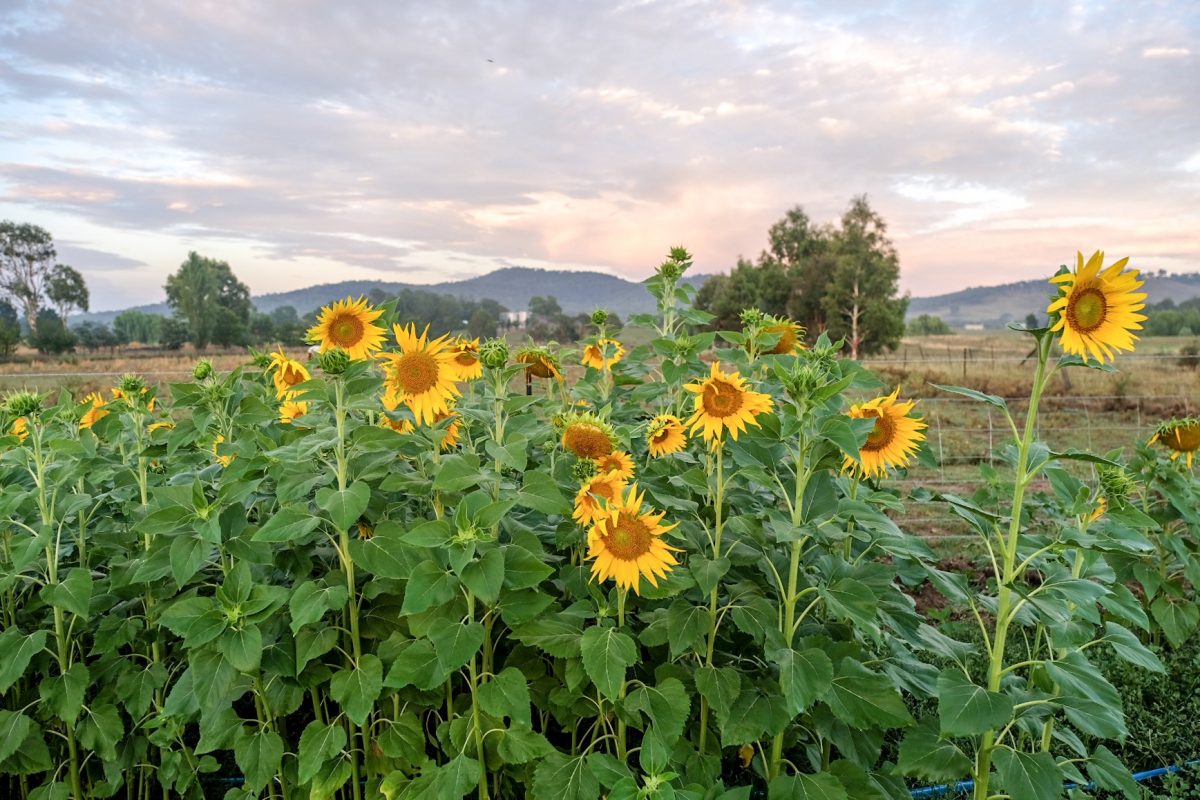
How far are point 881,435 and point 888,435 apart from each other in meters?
0.02

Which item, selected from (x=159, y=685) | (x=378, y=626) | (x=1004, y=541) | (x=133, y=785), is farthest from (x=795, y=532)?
(x=133, y=785)

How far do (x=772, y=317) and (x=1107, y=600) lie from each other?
4.14 feet

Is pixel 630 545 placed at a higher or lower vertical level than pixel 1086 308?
lower

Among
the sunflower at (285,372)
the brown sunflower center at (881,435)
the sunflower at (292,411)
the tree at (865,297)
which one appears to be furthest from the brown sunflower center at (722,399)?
the tree at (865,297)

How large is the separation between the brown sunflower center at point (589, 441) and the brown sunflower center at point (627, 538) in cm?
21

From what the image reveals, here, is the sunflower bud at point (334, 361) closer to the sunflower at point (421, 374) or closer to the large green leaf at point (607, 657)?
the sunflower at point (421, 374)

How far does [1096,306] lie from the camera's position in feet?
5.79

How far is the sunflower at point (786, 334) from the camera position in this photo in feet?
8.33

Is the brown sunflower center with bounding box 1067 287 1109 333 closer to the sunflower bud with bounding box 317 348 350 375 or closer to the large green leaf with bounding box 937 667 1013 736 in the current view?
the large green leaf with bounding box 937 667 1013 736

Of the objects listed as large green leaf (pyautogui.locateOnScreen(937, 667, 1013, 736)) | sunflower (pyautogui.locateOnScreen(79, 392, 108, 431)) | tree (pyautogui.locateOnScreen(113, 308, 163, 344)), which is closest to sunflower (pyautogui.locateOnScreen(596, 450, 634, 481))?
large green leaf (pyautogui.locateOnScreen(937, 667, 1013, 736))

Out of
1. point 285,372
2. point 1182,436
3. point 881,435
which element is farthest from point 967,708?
point 1182,436

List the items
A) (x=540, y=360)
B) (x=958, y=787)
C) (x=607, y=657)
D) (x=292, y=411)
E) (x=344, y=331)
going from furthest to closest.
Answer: (x=958, y=787) → (x=540, y=360) → (x=292, y=411) → (x=344, y=331) → (x=607, y=657)

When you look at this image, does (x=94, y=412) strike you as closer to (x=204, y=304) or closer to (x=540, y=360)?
(x=540, y=360)

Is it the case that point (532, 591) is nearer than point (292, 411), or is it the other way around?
point (532, 591)
